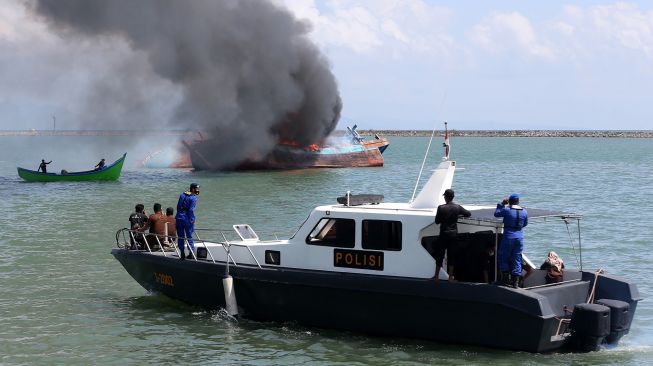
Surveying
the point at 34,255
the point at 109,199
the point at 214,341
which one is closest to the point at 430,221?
the point at 214,341

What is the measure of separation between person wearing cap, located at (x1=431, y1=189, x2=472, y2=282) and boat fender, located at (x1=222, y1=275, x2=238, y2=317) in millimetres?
3723

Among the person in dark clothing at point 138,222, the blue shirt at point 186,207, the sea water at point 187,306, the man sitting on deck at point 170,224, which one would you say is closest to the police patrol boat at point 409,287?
the sea water at point 187,306

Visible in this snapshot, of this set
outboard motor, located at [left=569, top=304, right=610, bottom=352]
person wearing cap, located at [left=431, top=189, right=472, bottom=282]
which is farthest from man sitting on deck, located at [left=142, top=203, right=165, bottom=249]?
outboard motor, located at [left=569, top=304, right=610, bottom=352]

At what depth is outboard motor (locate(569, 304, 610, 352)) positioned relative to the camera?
38.5ft

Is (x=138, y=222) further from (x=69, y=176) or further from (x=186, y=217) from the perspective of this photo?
(x=69, y=176)

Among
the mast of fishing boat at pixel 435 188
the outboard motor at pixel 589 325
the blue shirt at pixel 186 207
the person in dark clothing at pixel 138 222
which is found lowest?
the outboard motor at pixel 589 325

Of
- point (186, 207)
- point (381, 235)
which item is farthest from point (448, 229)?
point (186, 207)

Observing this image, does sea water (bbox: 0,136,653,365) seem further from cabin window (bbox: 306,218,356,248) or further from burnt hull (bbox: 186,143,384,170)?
burnt hull (bbox: 186,143,384,170)

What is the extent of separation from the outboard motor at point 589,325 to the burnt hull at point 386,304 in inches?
9.5

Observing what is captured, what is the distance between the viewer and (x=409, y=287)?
12.3 meters

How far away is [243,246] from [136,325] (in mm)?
2444

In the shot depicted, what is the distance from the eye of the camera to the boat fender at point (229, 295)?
14.0m

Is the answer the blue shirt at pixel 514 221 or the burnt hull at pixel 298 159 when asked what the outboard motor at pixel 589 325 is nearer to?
the blue shirt at pixel 514 221

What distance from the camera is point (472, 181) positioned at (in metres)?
53.2
